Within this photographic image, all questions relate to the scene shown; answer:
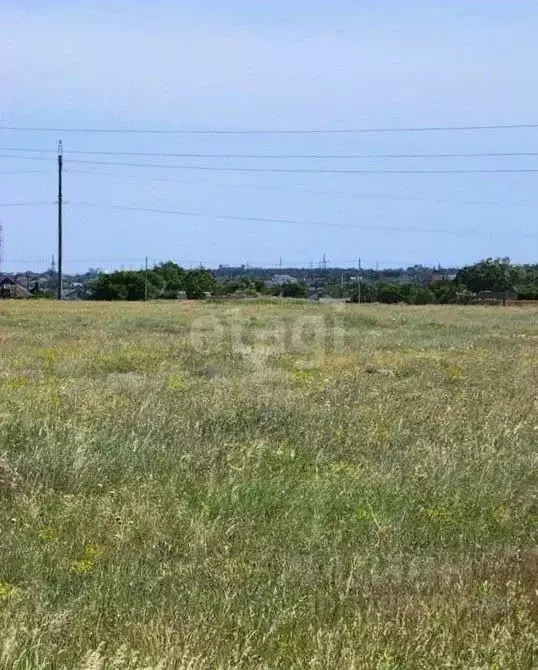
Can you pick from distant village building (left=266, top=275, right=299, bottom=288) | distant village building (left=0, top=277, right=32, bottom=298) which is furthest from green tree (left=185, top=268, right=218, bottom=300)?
distant village building (left=0, top=277, right=32, bottom=298)

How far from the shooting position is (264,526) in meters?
6.18

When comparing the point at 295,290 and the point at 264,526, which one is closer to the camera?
the point at 264,526

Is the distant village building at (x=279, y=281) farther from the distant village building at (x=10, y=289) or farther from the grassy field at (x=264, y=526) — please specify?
the grassy field at (x=264, y=526)

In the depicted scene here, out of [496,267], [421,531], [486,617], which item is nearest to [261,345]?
[421,531]

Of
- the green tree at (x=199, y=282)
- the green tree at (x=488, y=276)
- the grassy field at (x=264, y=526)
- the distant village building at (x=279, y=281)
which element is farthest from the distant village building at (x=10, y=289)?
the grassy field at (x=264, y=526)

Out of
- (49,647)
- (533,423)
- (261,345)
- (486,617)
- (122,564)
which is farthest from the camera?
(261,345)

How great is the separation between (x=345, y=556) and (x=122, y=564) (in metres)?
1.32

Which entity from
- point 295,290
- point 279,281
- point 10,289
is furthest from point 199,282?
point 10,289

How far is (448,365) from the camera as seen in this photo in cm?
1703

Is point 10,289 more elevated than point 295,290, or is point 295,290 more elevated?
point 295,290

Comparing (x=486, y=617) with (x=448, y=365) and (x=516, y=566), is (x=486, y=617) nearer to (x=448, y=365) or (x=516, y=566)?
(x=516, y=566)

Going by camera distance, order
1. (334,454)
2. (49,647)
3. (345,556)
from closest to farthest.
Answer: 1. (49,647)
2. (345,556)
3. (334,454)

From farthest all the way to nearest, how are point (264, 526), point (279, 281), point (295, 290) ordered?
1. point (279, 281)
2. point (295, 290)
3. point (264, 526)

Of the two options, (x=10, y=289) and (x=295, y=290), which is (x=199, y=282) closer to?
(x=295, y=290)
